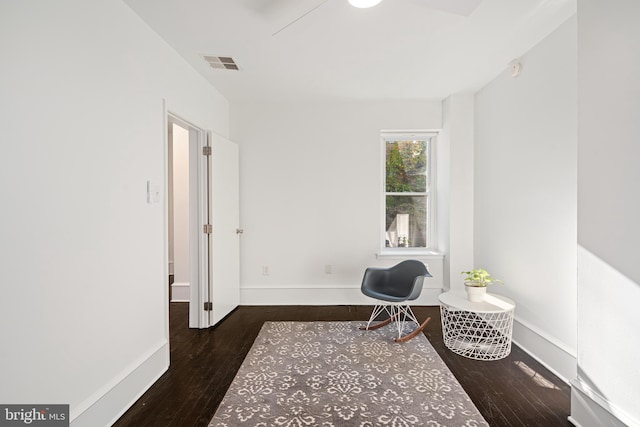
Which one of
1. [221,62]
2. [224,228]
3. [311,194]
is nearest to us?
[221,62]

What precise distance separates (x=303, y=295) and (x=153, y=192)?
7.80ft

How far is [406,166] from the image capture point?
4.34 meters

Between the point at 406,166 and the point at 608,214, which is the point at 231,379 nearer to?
the point at 608,214

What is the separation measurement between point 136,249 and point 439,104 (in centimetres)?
372

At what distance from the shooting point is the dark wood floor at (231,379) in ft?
6.39

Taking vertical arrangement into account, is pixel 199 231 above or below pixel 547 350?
above

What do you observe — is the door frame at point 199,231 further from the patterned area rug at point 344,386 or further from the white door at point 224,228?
the patterned area rug at point 344,386

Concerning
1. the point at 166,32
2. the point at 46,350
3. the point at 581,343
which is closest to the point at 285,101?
the point at 166,32

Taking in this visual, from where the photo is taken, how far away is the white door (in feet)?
11.2

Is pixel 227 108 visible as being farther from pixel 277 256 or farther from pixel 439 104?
pixel 439 104

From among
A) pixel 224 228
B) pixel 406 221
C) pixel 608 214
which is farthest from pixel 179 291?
pixel 608 214

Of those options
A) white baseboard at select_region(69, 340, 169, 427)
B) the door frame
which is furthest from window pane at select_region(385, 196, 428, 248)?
white baseboard at select_region(69, 340, 169, 427)

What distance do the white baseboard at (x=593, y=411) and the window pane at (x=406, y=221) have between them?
2.56m

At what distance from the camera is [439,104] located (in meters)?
4.05
